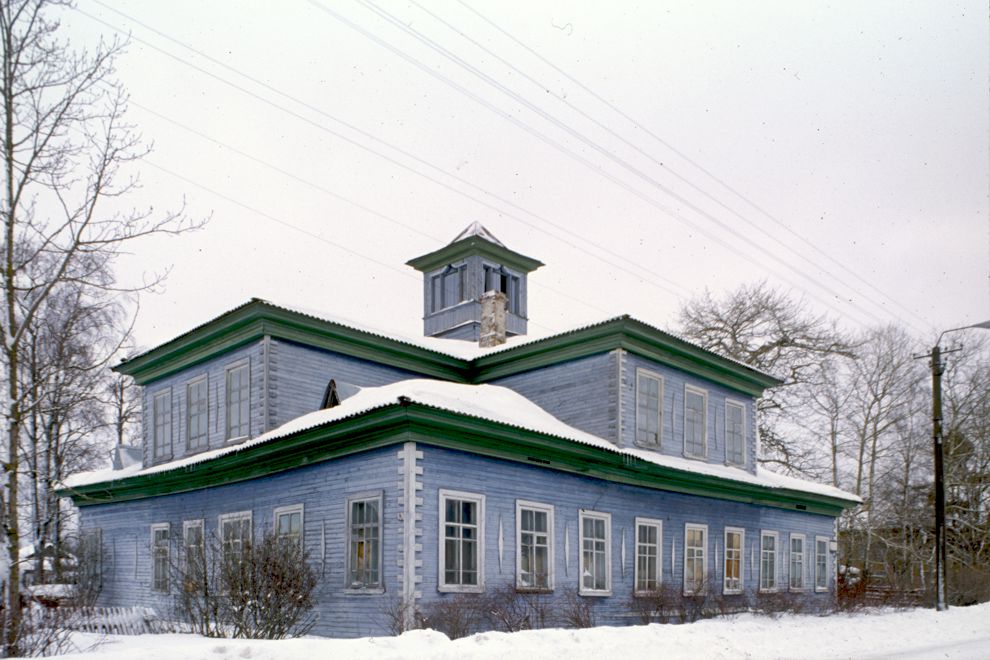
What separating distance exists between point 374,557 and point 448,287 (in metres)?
15.1

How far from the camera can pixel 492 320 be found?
2591 cm

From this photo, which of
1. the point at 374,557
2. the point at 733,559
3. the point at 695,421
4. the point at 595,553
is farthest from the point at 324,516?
the point at 733,559

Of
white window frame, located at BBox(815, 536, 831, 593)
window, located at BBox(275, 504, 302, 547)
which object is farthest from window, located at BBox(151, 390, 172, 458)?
white window frame, located at BBox(815, 536, 831, 593)

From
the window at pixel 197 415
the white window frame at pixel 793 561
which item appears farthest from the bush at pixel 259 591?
the white window frame at pixel 793 561

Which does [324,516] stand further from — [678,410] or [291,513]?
[678,410]

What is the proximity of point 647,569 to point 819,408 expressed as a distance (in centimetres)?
2443

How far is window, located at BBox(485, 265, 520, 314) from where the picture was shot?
97.9 ft

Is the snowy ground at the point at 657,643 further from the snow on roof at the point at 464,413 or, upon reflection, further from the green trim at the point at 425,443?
the snow on roof at the point at 464,413

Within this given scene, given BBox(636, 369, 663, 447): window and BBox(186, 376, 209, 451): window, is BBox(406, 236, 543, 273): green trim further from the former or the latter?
BBox(186, 376, 209, 451): window

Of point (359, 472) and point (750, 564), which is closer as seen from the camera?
point (359, 472)

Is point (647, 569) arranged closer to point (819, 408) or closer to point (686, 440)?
point (686, 440)

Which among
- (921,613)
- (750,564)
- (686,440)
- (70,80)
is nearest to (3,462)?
(70,80)

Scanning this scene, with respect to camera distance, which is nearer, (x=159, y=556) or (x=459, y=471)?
(x=459, y=471)

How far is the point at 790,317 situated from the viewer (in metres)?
40.1
